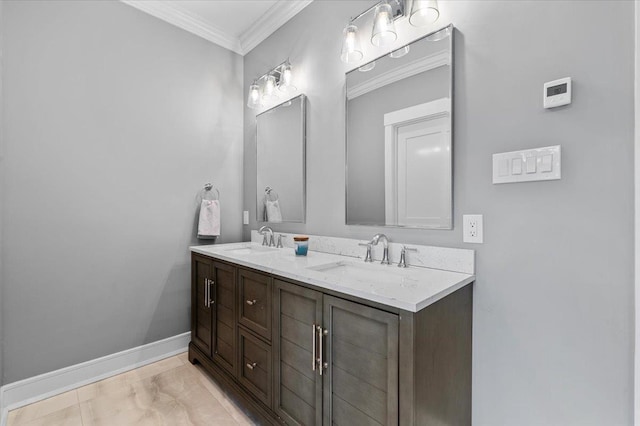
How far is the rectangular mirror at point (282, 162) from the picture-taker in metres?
2.15

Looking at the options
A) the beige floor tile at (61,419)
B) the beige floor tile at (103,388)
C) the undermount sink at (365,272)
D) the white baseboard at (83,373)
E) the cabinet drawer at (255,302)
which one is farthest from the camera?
the beige floor tile at (103,388)

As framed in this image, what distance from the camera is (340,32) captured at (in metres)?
1.86

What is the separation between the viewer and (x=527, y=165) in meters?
1.15

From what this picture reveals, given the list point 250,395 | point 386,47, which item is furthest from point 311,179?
point 250,395

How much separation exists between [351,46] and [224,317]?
1.72m

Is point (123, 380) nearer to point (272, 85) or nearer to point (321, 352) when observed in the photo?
point (321, 352)

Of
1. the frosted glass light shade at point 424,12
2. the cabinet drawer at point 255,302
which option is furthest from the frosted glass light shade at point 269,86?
the cabinet drawer at point 255,302

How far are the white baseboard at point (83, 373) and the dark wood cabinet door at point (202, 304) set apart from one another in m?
0.28

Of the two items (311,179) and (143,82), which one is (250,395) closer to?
(311,179)

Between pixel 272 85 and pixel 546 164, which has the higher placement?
pixel 272 85

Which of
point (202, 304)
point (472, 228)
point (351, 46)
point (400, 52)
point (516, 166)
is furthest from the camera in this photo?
point (202, 304)

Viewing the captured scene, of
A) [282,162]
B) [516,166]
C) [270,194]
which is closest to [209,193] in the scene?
[270,194]

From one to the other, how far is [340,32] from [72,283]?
228cm

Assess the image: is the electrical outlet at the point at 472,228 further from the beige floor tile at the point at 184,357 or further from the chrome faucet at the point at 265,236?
the beige floor tile at the point at 184,357
